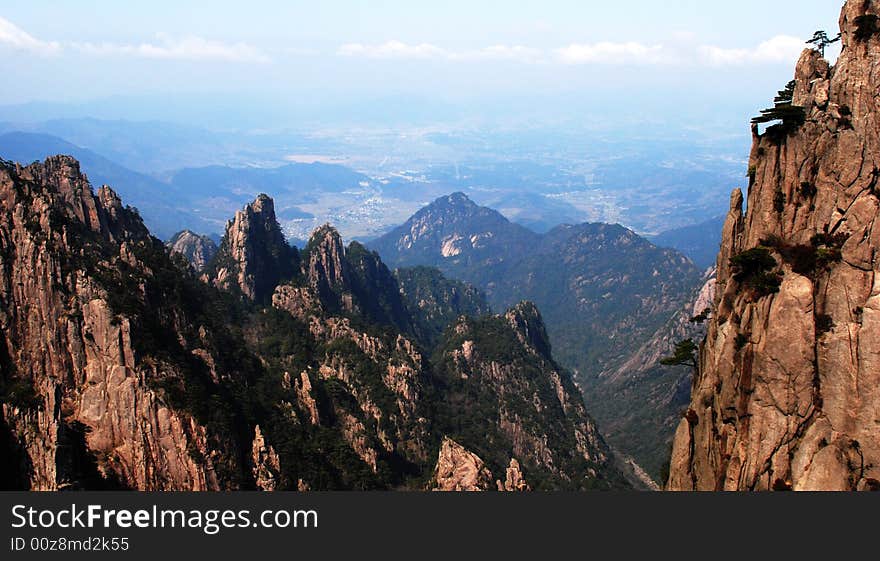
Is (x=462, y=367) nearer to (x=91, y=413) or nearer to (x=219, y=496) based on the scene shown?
(x=91, y=413)

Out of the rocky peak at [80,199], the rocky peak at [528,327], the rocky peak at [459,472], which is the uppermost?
the rocky peak at [80,199]

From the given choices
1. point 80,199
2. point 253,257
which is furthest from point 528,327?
point 80,199

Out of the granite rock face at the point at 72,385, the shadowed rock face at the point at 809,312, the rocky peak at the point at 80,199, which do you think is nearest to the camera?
the shadowed rock face at the point at 809,312

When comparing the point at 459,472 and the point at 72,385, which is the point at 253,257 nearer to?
the point at 459,472

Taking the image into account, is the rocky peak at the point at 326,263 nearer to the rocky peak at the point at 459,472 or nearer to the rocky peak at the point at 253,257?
the rocky peak at the point at 253,257

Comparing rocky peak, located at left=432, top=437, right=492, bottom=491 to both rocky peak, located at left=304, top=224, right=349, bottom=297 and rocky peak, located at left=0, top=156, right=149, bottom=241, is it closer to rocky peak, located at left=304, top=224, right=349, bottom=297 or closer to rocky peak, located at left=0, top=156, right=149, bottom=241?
rocky peak, located at left=0, top=156, right=149, bottom=241

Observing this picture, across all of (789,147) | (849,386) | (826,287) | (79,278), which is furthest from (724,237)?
(79,278)

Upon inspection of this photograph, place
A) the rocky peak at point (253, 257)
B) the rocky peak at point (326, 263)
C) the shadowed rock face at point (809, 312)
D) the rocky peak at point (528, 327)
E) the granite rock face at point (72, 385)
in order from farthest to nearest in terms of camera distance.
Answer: the rocky peak at point (528, 327), the rocky peak at point (326, 263), the rocky peak at point (253, 257), the granite rock face at point (72, 385), the shadowed rock face at point (809, 312)

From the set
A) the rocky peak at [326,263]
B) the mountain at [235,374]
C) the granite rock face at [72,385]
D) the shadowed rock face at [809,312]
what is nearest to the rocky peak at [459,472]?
the mountain at [235,374]
